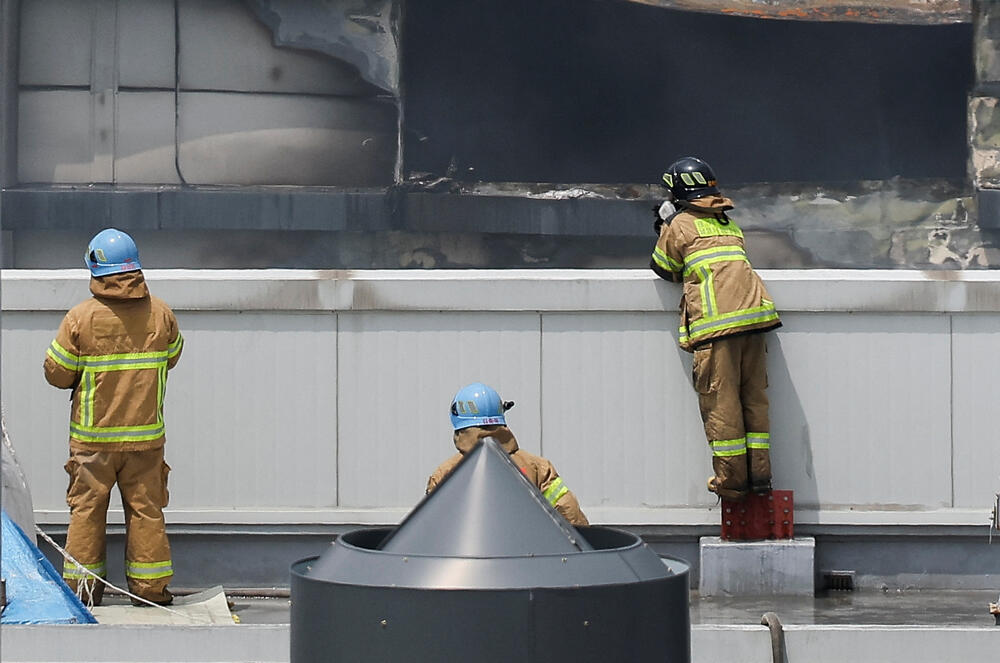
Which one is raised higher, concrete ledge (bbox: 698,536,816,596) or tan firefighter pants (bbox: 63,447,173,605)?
tan firefighter pants (bbox: 63,447,173,605)

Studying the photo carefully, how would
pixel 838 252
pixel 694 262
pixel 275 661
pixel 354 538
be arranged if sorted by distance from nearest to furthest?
1. pixel 354 538
2. pixel 275 661
3. pixel 694 262
4. pixel 838 252

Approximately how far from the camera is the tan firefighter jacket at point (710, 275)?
25.8ft

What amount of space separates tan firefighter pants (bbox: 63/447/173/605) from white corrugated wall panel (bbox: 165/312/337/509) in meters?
0.83

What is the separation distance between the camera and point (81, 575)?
24.0ft

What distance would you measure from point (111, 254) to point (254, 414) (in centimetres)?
132

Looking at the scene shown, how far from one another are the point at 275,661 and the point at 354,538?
245cm

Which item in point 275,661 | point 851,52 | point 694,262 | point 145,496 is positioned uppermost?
point 851,52

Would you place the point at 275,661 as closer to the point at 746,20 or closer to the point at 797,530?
the point at 797,530

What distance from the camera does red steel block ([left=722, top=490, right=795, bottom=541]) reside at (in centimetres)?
801

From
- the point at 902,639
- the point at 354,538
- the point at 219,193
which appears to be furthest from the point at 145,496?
the point at 219,193

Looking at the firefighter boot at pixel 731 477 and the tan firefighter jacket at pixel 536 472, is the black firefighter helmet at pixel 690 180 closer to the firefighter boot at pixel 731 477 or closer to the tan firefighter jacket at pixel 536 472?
the firefighter boot at pixel 731 477

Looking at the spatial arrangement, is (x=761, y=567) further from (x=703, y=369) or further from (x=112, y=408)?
(x=112, y=408)

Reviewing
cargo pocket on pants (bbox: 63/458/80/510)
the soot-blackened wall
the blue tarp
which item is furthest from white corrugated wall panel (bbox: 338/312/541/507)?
the soot-blackened wall

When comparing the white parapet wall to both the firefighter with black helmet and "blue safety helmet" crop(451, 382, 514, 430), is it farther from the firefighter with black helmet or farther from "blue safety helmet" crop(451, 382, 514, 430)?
"blue safety helmet" crop(451, 382, 514, 430)
